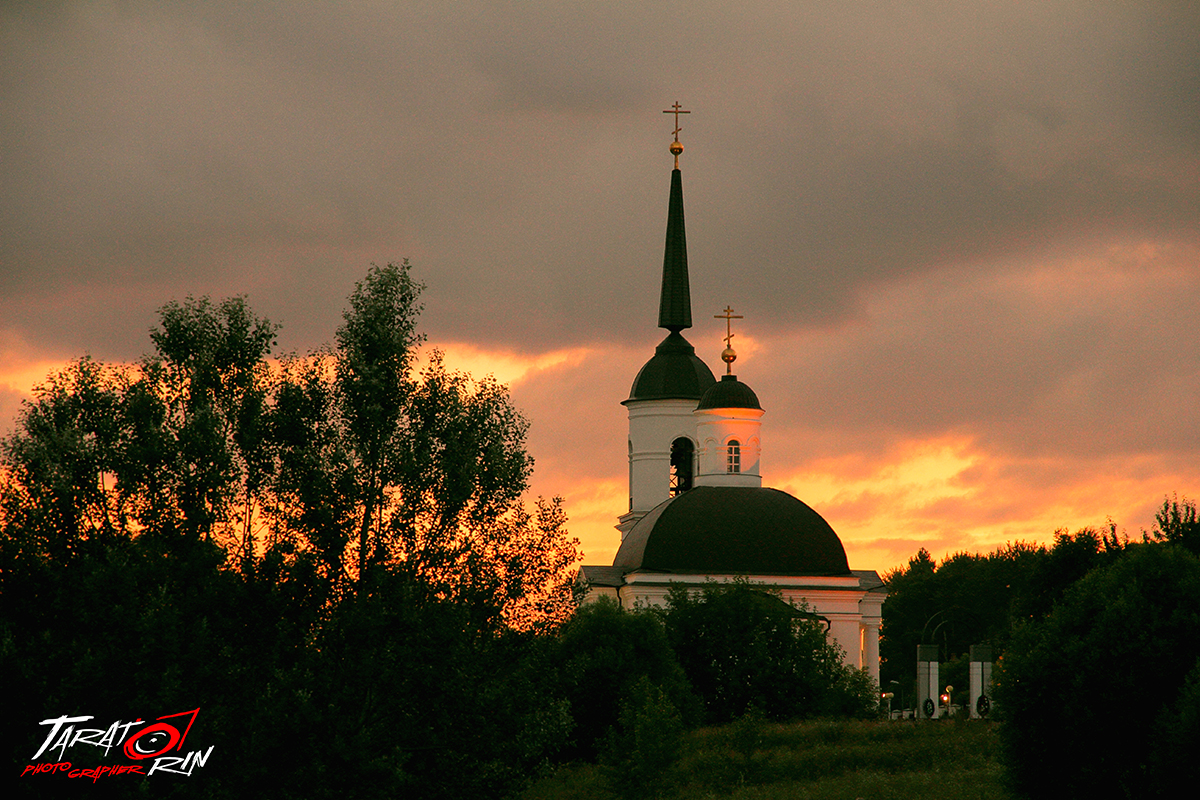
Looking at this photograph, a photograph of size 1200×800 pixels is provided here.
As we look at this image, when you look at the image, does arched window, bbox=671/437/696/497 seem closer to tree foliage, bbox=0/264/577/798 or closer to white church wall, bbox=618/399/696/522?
white church wall, bbox=618/399/696/522

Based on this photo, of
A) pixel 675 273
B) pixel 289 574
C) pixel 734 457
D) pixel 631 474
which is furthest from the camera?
pixel 675 273

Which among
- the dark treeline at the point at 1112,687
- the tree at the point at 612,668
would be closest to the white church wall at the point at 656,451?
the tree at the point at 612,668

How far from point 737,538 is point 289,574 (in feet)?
115

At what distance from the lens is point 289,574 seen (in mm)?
26953

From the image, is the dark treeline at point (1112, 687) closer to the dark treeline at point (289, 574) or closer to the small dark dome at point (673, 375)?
the dark treeline at point (289, 574)

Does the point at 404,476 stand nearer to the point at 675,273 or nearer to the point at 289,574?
the point at 289,574

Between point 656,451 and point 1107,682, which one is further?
point 656,451

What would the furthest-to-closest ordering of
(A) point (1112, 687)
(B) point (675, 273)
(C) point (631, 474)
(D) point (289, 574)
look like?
(B) point (675, 273) → (C) point (631, 474) → (D) point (289, 574) → (A) point (1112, 687)

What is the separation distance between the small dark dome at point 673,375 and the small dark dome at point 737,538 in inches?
440

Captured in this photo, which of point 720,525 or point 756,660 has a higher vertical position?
point 720,525

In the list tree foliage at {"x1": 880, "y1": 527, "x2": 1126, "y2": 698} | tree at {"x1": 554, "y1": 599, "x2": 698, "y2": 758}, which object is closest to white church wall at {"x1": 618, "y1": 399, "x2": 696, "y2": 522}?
tree at {"x1": 554, "y1": 599, "x2": 698, "y2": 758}

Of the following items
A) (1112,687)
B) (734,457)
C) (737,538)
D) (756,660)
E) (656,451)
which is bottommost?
(756,660)

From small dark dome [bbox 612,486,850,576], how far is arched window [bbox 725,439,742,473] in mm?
3910

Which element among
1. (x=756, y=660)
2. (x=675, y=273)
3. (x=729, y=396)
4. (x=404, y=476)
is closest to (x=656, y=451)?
(x=729, y=396)
